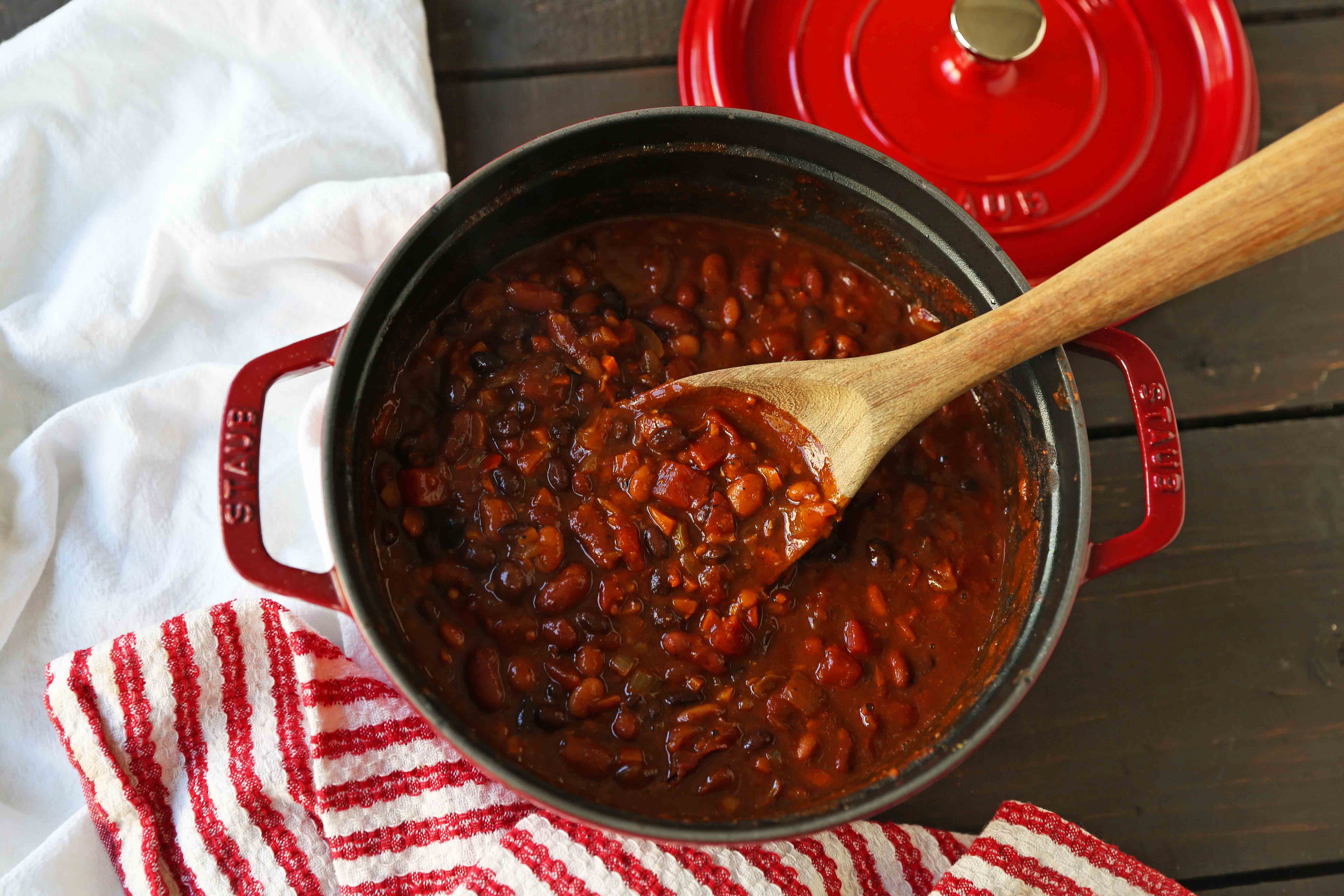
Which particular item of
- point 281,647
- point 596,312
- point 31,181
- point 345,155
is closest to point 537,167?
point 596,312

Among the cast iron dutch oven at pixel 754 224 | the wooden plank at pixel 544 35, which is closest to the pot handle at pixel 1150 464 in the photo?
the cast iron dutch oven at pixel 754 224

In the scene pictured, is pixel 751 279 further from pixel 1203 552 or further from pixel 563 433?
pixel 1203 552

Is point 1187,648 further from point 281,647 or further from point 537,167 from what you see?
point 281,647

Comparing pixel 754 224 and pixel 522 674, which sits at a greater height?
pixel 754 224

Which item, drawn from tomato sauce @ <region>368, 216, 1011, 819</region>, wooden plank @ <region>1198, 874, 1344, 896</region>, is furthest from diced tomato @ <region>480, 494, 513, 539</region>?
wooden plank @ <region>1198, 874, 1344, 896</region>

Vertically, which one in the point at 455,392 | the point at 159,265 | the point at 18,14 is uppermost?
the point at 18,14

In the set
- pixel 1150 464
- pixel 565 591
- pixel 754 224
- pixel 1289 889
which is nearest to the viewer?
pixel 1150 464

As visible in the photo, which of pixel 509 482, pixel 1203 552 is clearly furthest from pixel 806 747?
pixel 1203 552

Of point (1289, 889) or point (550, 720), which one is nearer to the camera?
point (550, 720)
